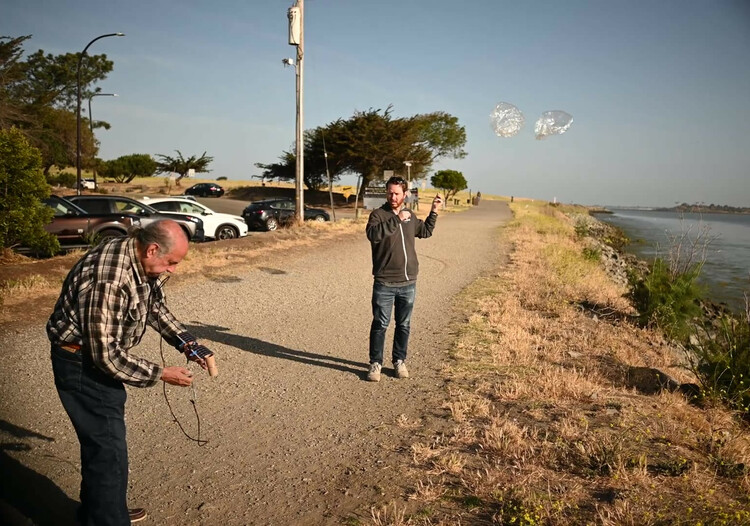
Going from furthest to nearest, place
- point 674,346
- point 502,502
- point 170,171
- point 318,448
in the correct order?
point 170,171
point 674,346
point 318,448
point 502,502

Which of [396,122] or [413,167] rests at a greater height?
[396,122]

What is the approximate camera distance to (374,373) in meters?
5.55

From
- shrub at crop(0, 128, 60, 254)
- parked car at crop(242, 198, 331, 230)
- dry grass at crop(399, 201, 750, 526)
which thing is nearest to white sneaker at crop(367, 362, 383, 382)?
dry grass at crop(399, 201, 750, 526)

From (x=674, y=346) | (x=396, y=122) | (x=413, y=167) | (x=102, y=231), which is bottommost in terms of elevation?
(x=674, y=346)

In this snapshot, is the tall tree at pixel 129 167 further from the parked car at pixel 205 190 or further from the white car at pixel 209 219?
the white car at pixel 209 219

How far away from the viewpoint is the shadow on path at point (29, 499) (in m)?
3.08

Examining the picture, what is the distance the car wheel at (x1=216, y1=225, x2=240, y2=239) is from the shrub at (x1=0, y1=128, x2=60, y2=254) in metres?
7.99

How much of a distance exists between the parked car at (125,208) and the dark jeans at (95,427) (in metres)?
11.4

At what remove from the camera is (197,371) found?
19.0 ft

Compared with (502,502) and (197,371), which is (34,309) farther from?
(502,502)

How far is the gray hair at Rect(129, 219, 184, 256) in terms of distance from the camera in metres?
2.71

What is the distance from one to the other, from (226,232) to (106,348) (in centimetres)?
1653

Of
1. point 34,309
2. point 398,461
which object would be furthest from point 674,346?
point 34,309

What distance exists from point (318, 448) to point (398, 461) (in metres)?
0.65
